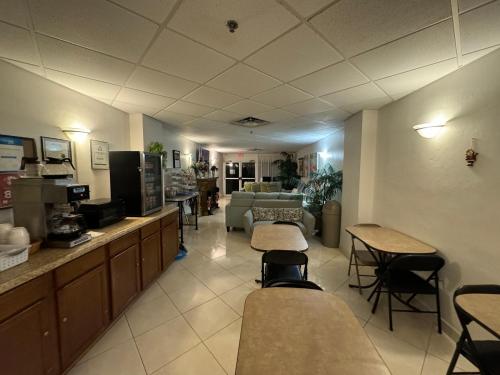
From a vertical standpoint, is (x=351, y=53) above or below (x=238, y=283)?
above

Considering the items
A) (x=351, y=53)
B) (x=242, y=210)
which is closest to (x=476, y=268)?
(x=351, y=53)

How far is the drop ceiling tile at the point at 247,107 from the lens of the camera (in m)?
2.77

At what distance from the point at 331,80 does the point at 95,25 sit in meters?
1.97

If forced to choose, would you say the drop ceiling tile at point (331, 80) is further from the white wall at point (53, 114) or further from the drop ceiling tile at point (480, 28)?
the white wall at point (53, 114)

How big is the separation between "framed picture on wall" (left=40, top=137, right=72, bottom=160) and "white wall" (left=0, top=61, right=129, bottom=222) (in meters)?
0.04

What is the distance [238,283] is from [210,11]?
2.81 metres

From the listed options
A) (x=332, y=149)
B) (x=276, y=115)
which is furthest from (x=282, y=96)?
(x=332, y=149)

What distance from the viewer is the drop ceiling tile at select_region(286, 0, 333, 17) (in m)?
1.10

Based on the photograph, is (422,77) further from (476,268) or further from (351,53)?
(476,268)

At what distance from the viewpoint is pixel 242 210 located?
4770mm

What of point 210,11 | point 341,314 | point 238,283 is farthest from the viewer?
point 238,283

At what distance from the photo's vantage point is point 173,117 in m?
3.48

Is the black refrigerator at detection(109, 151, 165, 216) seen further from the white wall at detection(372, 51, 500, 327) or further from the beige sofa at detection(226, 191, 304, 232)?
the white wall at detection(372, 51, 500, 327)

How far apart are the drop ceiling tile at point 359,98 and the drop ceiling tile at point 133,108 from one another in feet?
8.15
